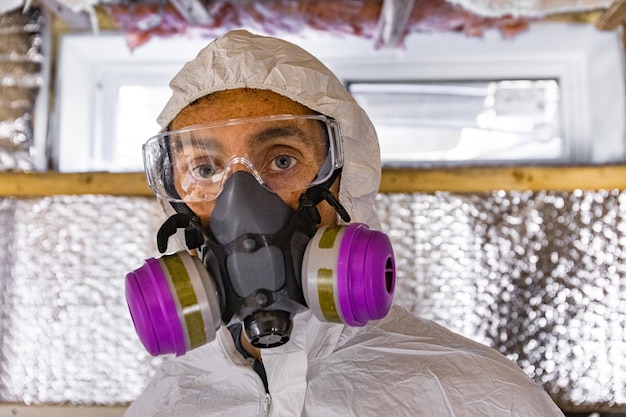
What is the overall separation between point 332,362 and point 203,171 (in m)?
0.44

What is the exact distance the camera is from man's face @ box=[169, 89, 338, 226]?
3.93ft

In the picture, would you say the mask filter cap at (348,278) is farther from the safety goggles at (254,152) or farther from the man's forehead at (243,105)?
the man's forehead at (243,105)

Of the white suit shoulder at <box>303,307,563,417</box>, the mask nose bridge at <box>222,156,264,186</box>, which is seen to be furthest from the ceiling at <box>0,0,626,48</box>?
the white suit shoulder at <box>303,307,563,417</box>

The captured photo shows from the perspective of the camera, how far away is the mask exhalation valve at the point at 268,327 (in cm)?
105

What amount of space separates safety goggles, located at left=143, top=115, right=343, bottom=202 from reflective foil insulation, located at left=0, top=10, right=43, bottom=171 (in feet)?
3.73

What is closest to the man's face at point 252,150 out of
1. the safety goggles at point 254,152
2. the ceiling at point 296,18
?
the safety goggles at point 254,152

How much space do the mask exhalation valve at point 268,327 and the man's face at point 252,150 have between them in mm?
220

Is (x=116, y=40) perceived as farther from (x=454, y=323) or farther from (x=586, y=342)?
(x=586, y=342)

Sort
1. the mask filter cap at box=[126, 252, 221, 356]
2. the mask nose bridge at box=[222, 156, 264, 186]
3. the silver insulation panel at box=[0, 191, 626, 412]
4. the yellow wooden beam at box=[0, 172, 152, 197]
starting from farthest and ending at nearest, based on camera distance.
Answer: the yellow wooden beam at box=[0, 172, 152, 197], the silver insulation panel at box=[0, 191, 626, 412], the mask nose bridge at box=[222, 156, 264, 186], the mask filter cap at box=[126, 252, 221, 356]

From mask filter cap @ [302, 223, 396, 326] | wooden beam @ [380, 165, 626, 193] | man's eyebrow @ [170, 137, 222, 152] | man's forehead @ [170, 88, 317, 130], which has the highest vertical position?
man's forehead @ [170, 88, 317, 130]

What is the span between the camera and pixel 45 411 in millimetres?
2047

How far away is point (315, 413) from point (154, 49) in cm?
157

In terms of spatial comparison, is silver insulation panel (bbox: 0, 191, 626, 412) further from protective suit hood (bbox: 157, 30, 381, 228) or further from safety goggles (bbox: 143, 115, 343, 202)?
safety goggles (bbox: 143, 115, 343, 202)

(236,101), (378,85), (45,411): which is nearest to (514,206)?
(378,85)
